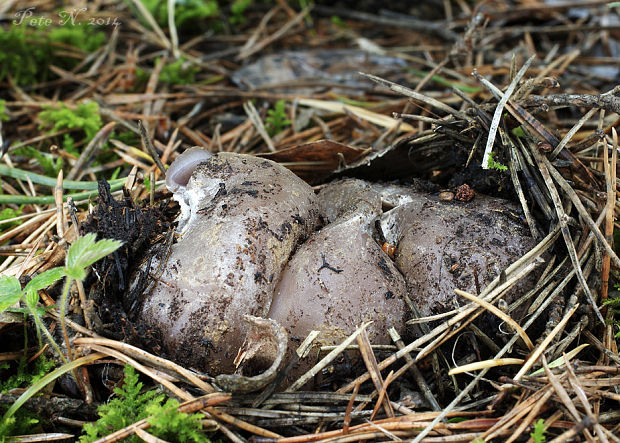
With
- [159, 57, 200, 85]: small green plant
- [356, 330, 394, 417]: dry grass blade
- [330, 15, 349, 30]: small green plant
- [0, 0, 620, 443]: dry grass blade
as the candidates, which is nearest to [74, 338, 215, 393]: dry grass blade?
[0, 0, 620, 443]: dry grass blade

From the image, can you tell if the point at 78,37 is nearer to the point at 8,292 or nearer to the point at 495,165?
the point at 8,292

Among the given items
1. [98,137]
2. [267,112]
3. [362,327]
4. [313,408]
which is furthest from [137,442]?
[267,112]

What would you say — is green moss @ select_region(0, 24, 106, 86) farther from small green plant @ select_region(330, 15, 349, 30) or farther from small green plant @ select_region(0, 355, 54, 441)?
small green plant @ select_region(0, 355, 54, 441)

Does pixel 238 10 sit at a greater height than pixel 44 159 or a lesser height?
greater

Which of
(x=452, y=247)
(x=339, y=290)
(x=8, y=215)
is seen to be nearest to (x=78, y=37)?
(x=8, y=215)

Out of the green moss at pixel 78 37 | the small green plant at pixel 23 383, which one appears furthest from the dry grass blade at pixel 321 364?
the green moss at pixel 78 37

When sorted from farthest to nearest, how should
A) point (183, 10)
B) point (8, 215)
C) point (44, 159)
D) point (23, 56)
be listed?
1. point (183, 10)
2. point (23, 56)
3. point (44, 159)
4. point (8, 215)
